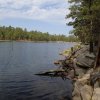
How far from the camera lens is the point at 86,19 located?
45.1 metres

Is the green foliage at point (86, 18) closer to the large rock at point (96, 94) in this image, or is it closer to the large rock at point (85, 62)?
the large rock at point (85, 62)

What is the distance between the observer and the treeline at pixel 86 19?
142ft

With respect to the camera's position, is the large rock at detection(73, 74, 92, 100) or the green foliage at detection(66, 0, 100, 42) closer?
the large rock at detection(73, 74, 92, 100)

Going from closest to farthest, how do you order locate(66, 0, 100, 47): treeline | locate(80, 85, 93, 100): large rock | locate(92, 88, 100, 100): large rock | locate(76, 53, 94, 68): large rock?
locate(92, 88, 100, 100): large rock → locate(80, 85, 93, 100): large rock → locate(76, 53, 94, 68): large rock → locate(66, 0, 100, 47): treeline

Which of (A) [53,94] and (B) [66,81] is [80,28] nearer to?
(B) [66,81]

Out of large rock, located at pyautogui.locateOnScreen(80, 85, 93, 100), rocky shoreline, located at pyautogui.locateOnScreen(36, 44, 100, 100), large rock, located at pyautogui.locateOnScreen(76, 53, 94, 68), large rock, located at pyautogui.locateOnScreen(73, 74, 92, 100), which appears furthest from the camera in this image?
large rock, located at pyautogui.locateOnScreen(76, 53, 94, 68)

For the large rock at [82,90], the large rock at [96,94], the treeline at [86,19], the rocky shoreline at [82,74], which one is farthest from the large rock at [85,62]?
the large rock at [96,94]

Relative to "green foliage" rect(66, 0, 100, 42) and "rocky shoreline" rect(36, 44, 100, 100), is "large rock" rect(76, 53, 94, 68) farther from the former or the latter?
"green foliage" rect(66, 0, 100, 42)

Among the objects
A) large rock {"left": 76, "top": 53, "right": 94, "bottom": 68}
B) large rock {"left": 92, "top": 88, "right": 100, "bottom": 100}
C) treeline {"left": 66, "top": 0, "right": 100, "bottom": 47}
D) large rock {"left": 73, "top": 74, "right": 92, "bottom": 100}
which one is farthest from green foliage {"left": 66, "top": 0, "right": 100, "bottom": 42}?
large rock {"left": 92, "top": 88, "right": 100, "bottom": 100}

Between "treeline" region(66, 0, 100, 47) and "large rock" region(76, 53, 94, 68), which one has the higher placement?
"treeline" region(66, 0, 100, 47)

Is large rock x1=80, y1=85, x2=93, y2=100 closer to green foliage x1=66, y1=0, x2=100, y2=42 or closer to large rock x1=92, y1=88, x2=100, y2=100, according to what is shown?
large rock x1=92, y1=88, x2=100, y2=100

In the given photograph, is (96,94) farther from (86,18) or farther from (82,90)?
(86,18)

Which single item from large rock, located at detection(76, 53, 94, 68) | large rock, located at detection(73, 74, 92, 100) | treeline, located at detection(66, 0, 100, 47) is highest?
treeline, located at detection(66, 0, 100, 47)

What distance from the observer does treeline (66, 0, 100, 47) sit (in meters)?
43.4
